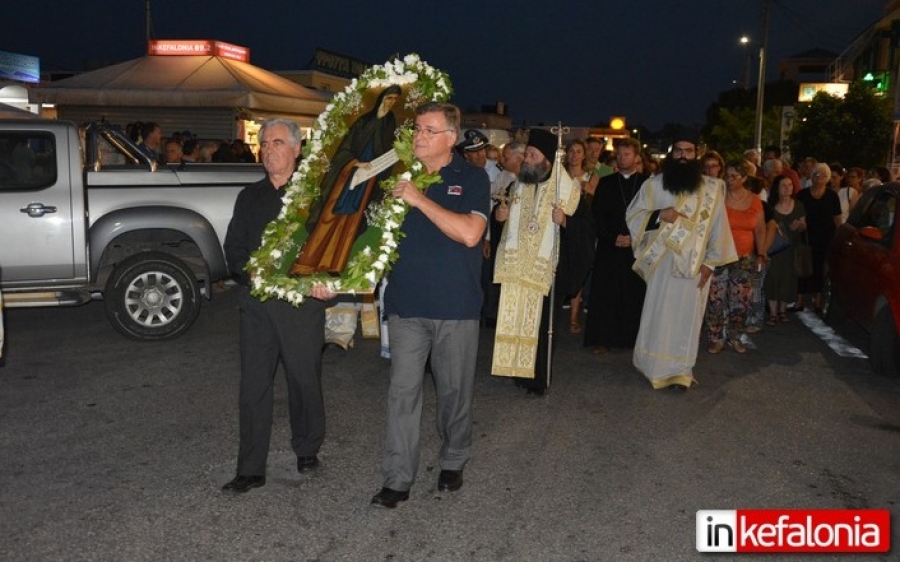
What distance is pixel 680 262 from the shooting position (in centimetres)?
765

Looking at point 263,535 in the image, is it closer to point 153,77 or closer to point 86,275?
point 86,275

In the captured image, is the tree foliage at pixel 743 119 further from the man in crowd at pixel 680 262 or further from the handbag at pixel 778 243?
the man in crowd at pixel 680 262

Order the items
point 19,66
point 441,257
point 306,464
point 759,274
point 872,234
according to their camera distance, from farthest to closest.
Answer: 1. point 19,66
2. point 759,274
3. point 872,234
4. point 306,464
5. point 441,257

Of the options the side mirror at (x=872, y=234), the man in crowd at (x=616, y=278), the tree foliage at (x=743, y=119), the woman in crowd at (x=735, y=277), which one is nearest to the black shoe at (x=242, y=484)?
the man in crowd at (x=616, y=278)

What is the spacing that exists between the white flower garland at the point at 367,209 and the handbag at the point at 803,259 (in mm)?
7303

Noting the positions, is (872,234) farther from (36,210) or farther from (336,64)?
(336,64)

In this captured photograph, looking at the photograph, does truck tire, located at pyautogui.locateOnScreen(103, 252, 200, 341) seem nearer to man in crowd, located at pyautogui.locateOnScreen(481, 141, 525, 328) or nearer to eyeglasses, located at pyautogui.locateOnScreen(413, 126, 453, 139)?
man in crowd, located at pyautogui.locateOnScreen(481, 141, 525, 328)

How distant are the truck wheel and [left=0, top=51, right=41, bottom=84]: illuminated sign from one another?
30932mm

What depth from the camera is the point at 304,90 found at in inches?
709

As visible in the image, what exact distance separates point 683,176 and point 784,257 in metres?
3.56

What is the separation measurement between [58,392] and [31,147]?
286 cm

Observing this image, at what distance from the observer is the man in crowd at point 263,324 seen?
501 cm

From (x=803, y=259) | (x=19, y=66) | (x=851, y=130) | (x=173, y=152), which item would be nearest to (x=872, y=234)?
(x=803, y=259)

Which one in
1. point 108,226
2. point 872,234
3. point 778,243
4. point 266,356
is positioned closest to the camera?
point 266,356
